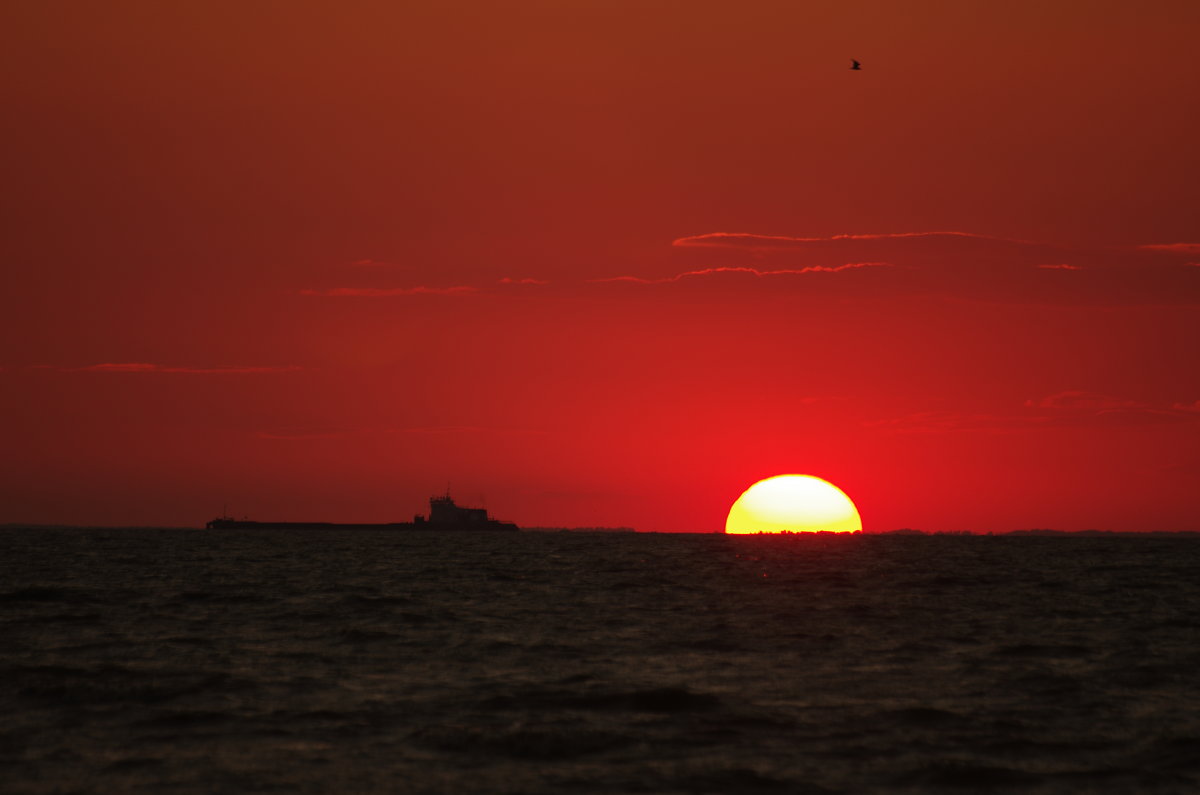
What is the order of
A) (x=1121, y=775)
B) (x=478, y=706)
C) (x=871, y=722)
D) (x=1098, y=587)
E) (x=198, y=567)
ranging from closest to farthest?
(x=1121, y=775) < (x=871, y=722) < (x=478, y=706) < (x=1098, y=587) < (x=198, y=567)

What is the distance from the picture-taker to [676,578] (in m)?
82.1

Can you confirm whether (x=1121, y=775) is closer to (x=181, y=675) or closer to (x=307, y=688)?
(x=307, y=688)

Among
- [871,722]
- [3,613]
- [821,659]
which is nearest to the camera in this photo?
[871,722]

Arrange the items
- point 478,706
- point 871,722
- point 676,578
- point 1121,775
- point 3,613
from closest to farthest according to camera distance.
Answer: point 1121,775, point 871,722, point 478,706, point 3,613, point 676,578

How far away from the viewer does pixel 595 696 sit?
2973 centimetres

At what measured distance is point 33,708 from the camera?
2792cm

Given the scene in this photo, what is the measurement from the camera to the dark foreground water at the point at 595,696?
2216cm

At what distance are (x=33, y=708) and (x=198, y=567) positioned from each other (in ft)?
245

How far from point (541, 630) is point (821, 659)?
12327mm

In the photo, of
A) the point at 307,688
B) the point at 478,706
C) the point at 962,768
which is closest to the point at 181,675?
the point at 307,688

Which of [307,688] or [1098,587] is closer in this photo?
[307,688]

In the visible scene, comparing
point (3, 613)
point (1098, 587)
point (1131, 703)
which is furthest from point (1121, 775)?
point (1098, 587)

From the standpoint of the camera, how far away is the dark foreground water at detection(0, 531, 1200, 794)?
22.2 m

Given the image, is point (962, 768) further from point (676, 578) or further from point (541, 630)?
point (676, 578)
